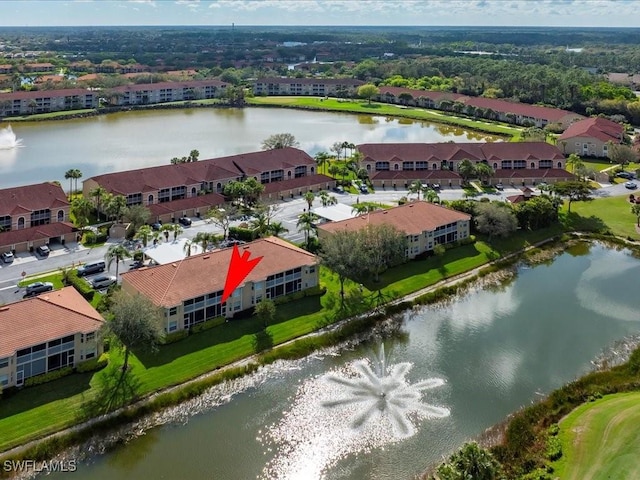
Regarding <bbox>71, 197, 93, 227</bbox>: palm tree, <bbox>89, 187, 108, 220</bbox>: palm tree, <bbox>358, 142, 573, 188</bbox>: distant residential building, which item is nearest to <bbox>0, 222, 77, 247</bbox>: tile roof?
<bbox>71, 197, 93, 227</bbox>: palm tree

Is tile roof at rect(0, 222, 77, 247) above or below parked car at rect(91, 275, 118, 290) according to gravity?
above

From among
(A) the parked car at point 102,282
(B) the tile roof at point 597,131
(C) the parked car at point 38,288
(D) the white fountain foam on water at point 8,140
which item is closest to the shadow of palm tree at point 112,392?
(A) the parked car at point 102,282

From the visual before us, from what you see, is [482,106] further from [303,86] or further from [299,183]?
[299,183]

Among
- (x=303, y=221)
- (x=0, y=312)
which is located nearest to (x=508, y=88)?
(x=303, y=221)

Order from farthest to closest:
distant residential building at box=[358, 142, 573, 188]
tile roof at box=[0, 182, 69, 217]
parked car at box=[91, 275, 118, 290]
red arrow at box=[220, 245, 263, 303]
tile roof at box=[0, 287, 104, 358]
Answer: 1. distant residential building at box=[358, 142, 573, 188]
2. tile roof at box=[0, 182, 69, 217]
3. parked car at box=[91, 275, 118, 290]
4. red arrow at box=[220, 245, 263, 303]
5. tile roof at box=[0, 287, 104, 358]

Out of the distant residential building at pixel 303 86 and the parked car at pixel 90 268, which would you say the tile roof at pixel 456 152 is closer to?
the parked car at pixel 90 268

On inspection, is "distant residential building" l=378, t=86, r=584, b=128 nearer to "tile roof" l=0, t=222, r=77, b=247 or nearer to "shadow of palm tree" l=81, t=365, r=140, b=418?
"tile roof" l=0, t=222, r=77, b=247

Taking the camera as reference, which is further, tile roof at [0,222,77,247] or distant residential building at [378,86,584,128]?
distant residential building at [378,86,584,128]
